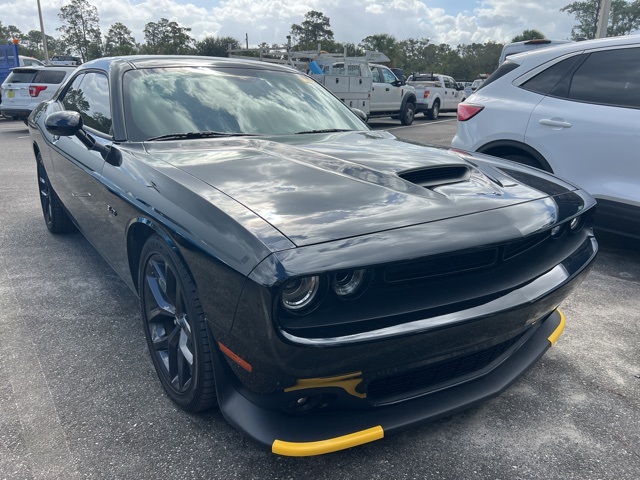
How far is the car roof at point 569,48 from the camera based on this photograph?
160 inches

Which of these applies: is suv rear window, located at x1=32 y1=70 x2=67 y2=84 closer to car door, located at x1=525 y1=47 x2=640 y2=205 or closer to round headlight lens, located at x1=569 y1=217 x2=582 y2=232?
car door, located at x1=525 y1=47 x2=640 y2=205

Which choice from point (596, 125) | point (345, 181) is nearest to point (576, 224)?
point (345, 181)

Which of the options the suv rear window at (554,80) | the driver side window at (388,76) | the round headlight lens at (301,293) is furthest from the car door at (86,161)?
the driver side window at (388,76)

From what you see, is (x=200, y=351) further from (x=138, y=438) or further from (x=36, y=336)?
(x=36, y=336)

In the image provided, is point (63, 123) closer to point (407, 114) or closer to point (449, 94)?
point (407, 114)

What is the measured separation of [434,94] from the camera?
2009 centimetres

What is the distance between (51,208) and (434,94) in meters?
17.6

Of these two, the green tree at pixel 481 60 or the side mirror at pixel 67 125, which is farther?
the green tree at pixel 481 60

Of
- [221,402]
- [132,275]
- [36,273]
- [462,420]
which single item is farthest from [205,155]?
[36,273]

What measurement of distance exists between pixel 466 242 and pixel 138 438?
4.92 ft

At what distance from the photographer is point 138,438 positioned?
7.01ft

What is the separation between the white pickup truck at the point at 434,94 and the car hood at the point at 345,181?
17.5 m

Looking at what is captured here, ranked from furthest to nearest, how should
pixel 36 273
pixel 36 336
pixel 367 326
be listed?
pixel 36 273, pixel 36 336, pixel 367 326

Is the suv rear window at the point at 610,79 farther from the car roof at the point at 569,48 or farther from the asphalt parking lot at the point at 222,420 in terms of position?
the asphalt parking lot at the point at 222,420
